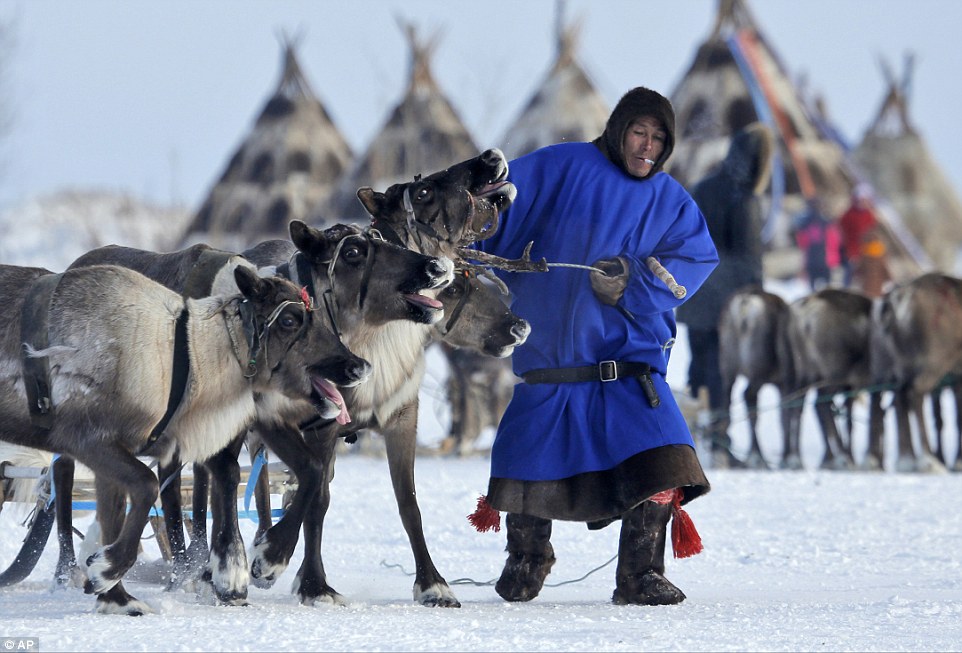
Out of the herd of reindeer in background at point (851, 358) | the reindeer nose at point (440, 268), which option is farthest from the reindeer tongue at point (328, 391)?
the herd of reindeer in background at point (851, 358)

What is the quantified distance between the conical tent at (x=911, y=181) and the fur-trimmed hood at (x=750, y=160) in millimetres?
21797

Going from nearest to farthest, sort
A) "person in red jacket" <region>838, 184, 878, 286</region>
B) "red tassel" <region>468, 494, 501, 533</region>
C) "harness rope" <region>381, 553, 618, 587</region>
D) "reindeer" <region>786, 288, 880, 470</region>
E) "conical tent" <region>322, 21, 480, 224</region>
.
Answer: "red tassel" <region>468, 494, 501, 533</region>, "harness rope" <region>381, 553, 618, 587</region>, "reindeer" <region>786, 288, 880, 470</region>, "person in red jacket" <region>838, 184, 878, 286</region>, "conical tent" <region>322, 21, 480, 224</region>

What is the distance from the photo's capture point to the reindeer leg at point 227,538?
215 inches

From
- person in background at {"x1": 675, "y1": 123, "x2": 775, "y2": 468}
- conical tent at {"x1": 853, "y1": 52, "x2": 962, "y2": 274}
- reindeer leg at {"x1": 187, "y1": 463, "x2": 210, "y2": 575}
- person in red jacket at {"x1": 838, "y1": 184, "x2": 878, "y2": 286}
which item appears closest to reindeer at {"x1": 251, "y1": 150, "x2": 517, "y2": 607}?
reindeer leg at {"x1": 187, "y1": 463, "x2": 210, "y2": 575}

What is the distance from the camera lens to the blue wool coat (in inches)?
230

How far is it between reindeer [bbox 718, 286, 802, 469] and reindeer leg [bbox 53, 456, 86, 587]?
8.36 meters

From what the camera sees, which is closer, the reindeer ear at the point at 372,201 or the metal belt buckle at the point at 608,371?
the metal belt buckle at the point at 608,371

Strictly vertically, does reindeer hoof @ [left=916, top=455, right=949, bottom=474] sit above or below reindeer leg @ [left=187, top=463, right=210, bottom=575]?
above

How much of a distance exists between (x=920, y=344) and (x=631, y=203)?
7.83 meters

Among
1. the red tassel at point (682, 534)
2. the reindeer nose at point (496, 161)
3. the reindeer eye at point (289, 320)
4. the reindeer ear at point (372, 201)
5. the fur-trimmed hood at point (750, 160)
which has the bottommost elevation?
the red tassel at point (682, 534)

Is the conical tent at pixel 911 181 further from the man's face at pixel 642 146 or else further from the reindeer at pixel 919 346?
the man's face at pixel 642 146

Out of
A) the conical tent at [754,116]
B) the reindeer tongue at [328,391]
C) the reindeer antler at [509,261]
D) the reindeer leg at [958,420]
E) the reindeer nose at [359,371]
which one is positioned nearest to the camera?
the reindeer nose at [359,371]

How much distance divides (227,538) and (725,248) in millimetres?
8633

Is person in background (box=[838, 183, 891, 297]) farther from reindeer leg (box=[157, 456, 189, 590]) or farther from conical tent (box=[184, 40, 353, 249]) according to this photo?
reindeer leg (box=[157, 456, 189, 590])
